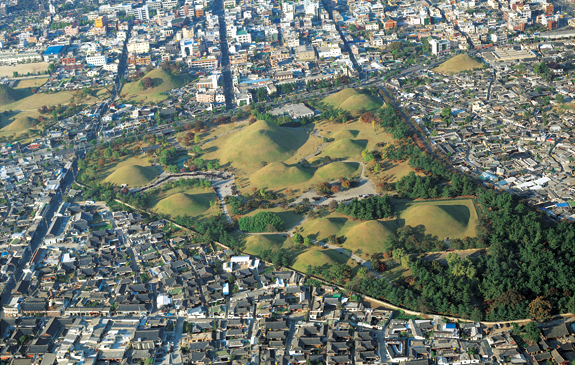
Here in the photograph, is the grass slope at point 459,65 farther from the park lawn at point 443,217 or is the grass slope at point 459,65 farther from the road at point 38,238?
the road at point 38,238

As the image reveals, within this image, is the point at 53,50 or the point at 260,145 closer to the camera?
the point at 260,145

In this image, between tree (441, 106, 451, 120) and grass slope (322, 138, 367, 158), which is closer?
grass slope (322, 138, 367, 158)

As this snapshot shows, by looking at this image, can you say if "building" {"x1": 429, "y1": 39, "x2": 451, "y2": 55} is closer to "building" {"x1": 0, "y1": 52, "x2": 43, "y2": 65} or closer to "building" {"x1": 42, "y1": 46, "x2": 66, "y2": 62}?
"building" {"x1": 42, "y1": 46, "x2": 66, "y2": 62}

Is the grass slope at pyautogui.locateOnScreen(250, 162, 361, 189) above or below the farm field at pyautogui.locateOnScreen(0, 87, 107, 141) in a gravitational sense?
below

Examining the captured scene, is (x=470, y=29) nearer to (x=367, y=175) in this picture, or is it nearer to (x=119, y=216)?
(x=367, y=175)

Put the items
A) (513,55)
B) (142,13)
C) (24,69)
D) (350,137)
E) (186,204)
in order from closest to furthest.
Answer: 1. (186,204)
2. (350,137)
3. (513,55)
4. (24,69)
5. (142,13)

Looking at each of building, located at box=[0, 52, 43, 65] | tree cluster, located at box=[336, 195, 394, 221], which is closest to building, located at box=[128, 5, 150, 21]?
building, located at box=[0, 52, 43, 65]

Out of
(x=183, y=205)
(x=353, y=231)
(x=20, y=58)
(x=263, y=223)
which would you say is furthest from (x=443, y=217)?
(x=20, y=58)

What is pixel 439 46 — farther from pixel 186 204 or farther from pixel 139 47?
pixel 186 204
